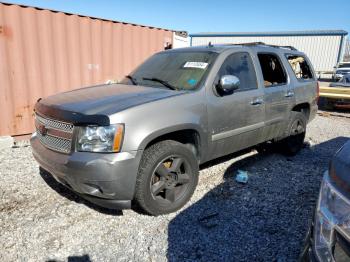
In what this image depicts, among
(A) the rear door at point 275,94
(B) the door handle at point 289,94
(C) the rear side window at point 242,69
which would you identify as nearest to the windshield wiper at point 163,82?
(C) the rear side window at point 242,69

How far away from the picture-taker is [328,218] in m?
1.41

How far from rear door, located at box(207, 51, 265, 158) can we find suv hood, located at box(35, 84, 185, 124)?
56cm

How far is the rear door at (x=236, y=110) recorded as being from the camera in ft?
11.6

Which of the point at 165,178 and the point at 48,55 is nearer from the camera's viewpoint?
the point at 165,178

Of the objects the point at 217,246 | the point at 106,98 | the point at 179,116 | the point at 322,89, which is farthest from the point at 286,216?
the point at 322,89

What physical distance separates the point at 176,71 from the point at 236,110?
90 cm

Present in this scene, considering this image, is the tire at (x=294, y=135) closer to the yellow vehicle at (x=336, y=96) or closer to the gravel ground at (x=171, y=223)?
the gravel ground at (x=171, y=223)

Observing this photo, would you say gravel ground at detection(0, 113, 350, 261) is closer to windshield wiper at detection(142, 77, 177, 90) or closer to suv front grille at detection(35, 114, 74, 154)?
suv front grille at detection(35, 114, 74, 154)

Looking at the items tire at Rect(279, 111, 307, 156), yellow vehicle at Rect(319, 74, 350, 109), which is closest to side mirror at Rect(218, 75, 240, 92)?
tire at Rect(279, 111, 307, 156)

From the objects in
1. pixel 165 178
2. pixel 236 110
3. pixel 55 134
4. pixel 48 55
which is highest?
pixel 48 55

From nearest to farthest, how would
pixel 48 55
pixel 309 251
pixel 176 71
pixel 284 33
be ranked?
pixel 309 251, pixel 176 71, pixel 48 55, pixel 284 33

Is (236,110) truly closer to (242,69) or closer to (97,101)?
(242,69)

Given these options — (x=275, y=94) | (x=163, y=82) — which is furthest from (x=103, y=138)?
(x=275, y=94)

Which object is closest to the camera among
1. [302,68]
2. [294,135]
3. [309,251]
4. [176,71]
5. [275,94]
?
[309,251]
